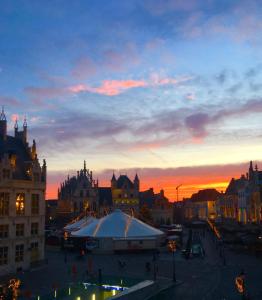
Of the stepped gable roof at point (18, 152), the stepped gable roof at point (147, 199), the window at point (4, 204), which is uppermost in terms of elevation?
the stepped gable roof at point (18, 152)

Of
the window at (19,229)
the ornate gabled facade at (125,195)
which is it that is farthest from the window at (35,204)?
the ornate gabled facade at (125,195)

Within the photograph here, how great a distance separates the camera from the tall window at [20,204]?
50.0 metres

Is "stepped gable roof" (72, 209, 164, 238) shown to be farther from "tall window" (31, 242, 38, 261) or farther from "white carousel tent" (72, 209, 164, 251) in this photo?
"tall window" (31, 242, 38, 261)

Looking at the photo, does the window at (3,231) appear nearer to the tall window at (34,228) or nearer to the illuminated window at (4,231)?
the illuminated window at (4,231)

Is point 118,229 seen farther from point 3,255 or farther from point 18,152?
point 3,255

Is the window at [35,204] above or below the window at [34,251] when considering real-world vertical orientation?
above

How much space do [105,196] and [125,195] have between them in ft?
23.0

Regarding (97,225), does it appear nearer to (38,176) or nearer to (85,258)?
(85,258)

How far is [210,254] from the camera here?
203 feet

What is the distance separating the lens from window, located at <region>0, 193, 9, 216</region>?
156 ft

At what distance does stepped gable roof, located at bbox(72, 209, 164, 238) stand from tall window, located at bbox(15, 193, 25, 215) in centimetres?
1969

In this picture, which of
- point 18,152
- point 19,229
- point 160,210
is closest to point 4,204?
point 19,229

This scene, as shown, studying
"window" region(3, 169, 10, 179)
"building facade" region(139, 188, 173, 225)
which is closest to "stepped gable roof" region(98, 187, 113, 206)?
"building facade" region(139, 188, 173, 225)

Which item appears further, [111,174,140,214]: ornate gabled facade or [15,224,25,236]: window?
[111,174,140,214]: ornate gabled facade
